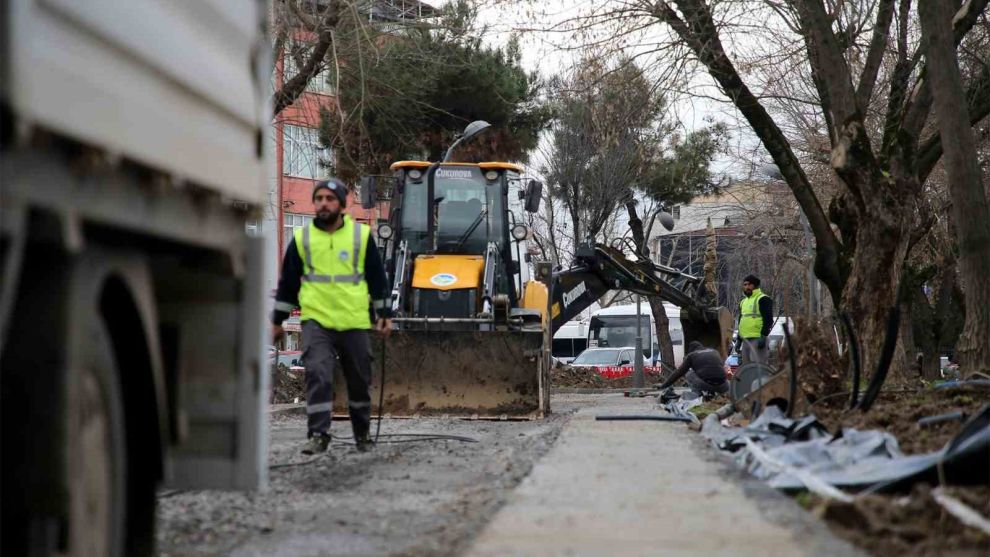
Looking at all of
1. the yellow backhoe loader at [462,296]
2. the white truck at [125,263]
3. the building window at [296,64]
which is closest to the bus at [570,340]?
the building window at [296,64]

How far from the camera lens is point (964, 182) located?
562 inches

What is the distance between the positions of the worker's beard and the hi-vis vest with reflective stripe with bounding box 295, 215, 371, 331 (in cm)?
5

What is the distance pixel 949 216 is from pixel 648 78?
16.9 metres

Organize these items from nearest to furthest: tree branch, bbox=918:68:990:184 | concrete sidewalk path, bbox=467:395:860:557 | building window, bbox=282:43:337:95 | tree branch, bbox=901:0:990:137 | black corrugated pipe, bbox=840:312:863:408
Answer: concrete sidewalk path, bbox=467:395:860:557
black corrugated pipe, bbox=840:312:863:408
tree branch, bbox=901:0:990:137
tree branch, bbox=918:68:990:184
building window, bbox=282:43:337:95

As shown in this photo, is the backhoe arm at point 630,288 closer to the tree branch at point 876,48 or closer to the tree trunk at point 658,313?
the tree branch at point 876,48

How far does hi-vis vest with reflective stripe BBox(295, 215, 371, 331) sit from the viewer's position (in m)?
9.98

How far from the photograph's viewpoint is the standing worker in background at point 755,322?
65.0 feet

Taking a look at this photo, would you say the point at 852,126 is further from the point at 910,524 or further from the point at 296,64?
the point at 910,524

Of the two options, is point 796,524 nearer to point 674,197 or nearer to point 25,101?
point 25,101

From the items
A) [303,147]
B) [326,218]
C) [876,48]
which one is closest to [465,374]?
[326,218]

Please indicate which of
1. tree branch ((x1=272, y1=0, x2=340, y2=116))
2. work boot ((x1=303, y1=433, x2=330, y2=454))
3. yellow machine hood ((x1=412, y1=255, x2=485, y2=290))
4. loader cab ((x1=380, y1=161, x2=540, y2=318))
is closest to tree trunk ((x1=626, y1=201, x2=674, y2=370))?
tree branch ((x1=272, y1=0, x2=340, y2=116))

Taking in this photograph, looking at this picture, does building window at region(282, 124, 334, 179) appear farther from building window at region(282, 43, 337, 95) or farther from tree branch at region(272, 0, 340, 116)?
tree branch at region(272, 0, 340, 116)

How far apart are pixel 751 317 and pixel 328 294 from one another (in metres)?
11.1

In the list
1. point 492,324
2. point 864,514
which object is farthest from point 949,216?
point 864,514
